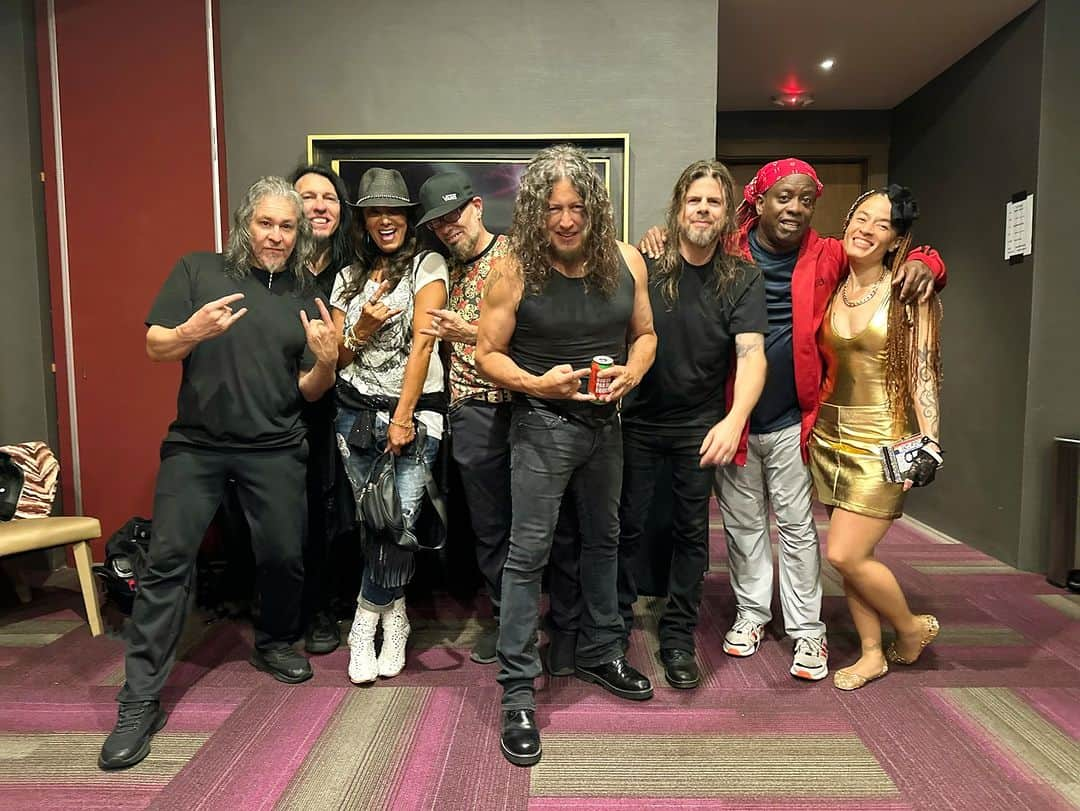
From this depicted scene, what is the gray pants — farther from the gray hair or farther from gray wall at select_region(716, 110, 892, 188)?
gray wall at select_region(716, 110, 892, 188)

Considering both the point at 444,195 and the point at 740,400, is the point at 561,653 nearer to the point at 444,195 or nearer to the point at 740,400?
the point at 740,400

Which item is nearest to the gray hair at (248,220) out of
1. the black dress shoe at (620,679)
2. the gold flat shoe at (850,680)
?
the black dress shoe at (620,679)

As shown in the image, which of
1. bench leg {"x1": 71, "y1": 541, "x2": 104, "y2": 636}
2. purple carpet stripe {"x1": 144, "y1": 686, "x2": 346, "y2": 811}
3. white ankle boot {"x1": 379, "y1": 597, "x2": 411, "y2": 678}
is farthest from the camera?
bench leg {"x1": 71, "y1": 541, "x2": 104, "y2": 636}

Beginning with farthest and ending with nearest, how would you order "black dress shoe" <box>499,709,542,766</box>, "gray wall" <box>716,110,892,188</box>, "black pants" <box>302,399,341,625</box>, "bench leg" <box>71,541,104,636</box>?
1. "gray wall" <box>716,110,892,188</box>
2. "bench leg" <box>71,541,104,636</box>
3. "black pants" <box>302,399,341,625</box>
4. "black dress shoe" <box>499,709,542,766</box>

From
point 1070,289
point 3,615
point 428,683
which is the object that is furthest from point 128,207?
point 1070,289

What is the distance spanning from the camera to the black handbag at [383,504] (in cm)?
213

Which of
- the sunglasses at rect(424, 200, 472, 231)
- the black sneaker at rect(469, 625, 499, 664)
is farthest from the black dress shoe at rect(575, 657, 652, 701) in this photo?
the sunglasses at rect(424, 200, 472, 231)

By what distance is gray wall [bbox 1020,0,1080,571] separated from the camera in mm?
3400

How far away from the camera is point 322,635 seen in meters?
2.53

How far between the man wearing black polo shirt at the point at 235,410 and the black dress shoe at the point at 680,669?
1210mm

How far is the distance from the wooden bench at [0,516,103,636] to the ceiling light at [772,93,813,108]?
16.2 ft

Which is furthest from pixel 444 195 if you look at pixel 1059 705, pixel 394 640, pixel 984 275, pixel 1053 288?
pixel 984 275

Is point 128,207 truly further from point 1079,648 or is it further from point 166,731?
point 1079,648

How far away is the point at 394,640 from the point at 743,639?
4.10 ft
